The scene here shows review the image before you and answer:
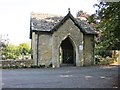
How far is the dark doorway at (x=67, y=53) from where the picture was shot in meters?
32.9

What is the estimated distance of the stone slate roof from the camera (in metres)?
28.1

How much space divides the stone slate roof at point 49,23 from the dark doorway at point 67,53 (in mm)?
3456

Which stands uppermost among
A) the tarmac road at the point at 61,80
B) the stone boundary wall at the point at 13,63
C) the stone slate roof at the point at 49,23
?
the stone slate roof at the point at 49,23

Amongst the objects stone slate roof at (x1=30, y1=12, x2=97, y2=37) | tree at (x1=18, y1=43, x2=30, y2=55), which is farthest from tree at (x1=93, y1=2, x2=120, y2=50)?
tree at (x1=18, y1=43, x2=30, y2=55)

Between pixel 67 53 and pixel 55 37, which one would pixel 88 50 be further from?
pixel 55 37

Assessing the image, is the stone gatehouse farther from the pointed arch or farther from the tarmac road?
the tarmac road

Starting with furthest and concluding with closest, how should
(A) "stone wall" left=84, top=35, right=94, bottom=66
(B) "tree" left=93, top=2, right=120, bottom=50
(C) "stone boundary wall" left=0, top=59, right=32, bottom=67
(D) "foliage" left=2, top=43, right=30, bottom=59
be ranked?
(D) "foliage" left=2, top=43, right=30, bottom=59 → (A) "stone wall" left=84, top=35, right=94, bottom=66 → (C) "stone boundary wall" left=0, top=59, right=32, bottom=67 → (B) "tree" left=93, top=2, right=120, bottom=50

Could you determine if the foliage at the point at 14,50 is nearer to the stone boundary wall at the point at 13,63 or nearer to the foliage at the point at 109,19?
the stone boundary wall at the point at 13,63

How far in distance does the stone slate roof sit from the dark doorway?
346 cm

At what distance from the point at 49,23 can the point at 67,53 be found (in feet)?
19.8

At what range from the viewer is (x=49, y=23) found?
95.9 feet

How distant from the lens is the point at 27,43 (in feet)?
153

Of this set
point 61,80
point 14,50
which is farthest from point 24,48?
point 61,80

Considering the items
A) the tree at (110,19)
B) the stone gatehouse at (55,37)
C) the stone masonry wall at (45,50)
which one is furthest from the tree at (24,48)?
the tree at (110,19)
